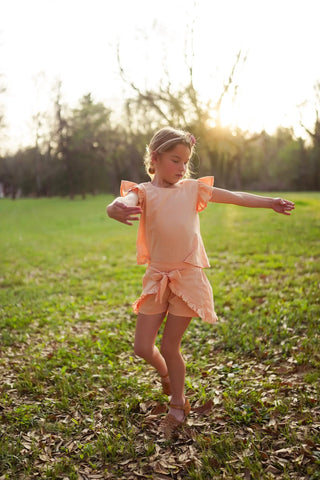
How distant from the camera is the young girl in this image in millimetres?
2830

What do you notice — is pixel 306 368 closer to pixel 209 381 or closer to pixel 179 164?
pixel 209 381

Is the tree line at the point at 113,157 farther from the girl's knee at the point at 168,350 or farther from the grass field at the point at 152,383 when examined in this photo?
the girl's knee at the point at 168,350

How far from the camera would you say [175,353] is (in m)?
2.97

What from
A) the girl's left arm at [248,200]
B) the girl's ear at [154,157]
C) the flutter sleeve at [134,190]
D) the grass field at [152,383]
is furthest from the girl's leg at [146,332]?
the girl's ear at [154,157]

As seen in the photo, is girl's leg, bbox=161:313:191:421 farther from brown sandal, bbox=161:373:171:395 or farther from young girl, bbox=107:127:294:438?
brown sandal, bbox=161:373:171:395

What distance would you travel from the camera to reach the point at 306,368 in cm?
382

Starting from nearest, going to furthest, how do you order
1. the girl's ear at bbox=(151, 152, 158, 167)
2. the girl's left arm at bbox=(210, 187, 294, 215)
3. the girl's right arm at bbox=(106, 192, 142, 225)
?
the girl's right arm at bbox=(106, 192, 142, 225), the girl's ear at bbox=(151, 152, 158, 167), the girl's left arm at bbox=(210, 187, 294, 215)

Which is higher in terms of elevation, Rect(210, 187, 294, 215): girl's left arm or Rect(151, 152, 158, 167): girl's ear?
Rect(151, 152, 158, 167): girl's ear

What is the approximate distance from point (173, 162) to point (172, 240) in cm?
54

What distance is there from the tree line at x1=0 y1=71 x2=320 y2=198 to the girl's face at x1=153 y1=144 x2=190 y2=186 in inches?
1052

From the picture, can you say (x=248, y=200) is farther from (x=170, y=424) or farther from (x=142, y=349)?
(x=170, y=424)

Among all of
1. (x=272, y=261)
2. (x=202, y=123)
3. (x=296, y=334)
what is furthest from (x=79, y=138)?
(x=296, y=334)

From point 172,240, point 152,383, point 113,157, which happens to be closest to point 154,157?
point 172,240

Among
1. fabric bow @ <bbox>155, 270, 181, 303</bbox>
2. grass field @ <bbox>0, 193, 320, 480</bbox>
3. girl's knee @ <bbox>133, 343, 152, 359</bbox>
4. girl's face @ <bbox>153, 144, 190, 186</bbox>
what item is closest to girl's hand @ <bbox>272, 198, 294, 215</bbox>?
girl's face @ <bbox>153, 144, 190, 186</bbox>
